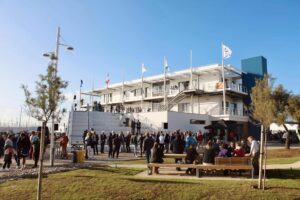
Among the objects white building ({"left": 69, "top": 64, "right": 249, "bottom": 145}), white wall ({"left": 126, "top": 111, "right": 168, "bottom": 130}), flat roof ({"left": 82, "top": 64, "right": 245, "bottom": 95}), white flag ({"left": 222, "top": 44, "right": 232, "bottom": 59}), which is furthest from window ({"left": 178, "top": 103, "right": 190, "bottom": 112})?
white flag ({"left": 222, "top": 44, "right": 232, "bottom": 59})

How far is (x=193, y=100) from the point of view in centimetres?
4731

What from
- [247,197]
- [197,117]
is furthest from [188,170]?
[197,117]

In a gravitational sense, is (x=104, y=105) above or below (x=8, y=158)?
above

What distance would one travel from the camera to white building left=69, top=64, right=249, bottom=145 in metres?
39.7

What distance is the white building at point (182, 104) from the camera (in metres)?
39.7

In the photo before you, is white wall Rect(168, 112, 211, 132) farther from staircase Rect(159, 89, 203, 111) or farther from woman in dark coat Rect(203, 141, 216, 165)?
woman in dark coat Rect(203, 141, 216, 165)

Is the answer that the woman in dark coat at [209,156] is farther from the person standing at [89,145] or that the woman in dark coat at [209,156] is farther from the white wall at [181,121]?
the white wall at [181,121]

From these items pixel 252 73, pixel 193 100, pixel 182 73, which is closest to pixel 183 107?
pixel 193 100

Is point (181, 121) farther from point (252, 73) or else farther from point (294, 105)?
point (294, 105)

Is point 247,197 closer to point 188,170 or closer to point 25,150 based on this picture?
point 188,170

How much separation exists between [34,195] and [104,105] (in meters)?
54.4

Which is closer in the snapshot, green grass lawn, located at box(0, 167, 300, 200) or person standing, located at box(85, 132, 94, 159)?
green grass lawn, located at box(0, 167, 300, 200)

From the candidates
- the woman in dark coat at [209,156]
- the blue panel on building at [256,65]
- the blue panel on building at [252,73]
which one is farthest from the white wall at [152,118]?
the woman in dark coat at [209,156]

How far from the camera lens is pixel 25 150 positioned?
15523mm
